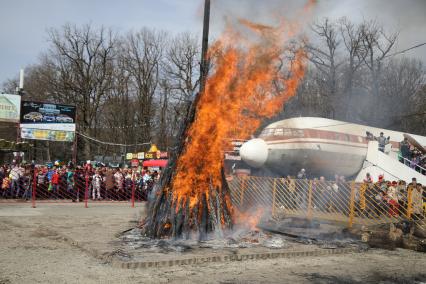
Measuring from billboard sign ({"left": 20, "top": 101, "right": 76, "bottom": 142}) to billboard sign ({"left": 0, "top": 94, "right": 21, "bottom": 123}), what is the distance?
1.45 ft

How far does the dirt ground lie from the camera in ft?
22.2

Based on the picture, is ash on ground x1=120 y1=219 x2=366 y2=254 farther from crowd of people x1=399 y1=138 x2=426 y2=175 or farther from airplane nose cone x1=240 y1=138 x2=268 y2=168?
crowd of people x1=399 y1=138 x2=426 y2=175

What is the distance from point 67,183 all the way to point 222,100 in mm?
13080

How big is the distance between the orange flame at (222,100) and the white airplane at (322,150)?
10.4 meters

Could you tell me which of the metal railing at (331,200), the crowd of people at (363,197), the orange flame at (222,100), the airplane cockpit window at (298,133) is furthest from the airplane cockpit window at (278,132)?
the orange flame at (222,100)

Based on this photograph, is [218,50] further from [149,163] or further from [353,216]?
[149,163]

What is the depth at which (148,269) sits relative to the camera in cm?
731

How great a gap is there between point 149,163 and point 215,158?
30.3 m

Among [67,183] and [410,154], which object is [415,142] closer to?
[410,154]

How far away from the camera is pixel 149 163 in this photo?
39781mm

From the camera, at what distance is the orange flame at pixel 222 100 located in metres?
9.96

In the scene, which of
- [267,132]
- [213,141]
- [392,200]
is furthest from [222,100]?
[267,132]

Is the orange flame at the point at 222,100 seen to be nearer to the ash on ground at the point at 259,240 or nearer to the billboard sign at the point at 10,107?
the ash on ground at the point at 259,240

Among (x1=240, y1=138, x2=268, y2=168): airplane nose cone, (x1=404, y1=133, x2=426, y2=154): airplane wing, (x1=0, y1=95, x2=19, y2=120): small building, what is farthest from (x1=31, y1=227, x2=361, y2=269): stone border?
(x1=0, y1=95, x2=19, y2=120): small building
